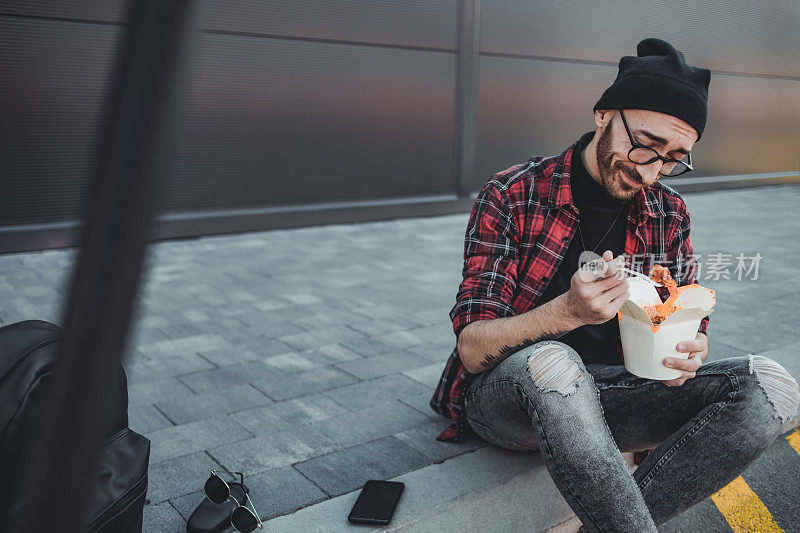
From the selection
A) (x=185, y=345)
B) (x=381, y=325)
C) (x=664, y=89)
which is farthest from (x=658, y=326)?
(x=185, y=345)

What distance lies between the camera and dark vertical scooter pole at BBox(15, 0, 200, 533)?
40 centimetres

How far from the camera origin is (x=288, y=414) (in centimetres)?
283

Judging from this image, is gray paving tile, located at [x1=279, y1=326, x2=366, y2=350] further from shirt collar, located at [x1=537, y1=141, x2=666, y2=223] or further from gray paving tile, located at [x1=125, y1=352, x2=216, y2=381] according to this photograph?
shirt collar, located at [x1=537, y1=141, x2=666, y2=223]

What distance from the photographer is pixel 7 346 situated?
153 centimetres

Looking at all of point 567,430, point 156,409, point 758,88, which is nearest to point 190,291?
point 156,409

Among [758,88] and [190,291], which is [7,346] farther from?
[758,88]

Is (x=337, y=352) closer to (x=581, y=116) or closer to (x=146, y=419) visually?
(x=146, y=419)

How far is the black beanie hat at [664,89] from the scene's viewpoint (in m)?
1.94

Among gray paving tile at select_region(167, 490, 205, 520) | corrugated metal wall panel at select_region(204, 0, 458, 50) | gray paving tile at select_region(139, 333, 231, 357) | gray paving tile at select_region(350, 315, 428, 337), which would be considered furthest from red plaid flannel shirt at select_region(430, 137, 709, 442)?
corrugated metal wall panel at select_region(204, 0, 458, 50)

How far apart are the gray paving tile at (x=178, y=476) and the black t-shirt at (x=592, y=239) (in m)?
1.24

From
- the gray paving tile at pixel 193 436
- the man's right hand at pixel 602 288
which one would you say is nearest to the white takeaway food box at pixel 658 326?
the man's right hand at pixel 602 288

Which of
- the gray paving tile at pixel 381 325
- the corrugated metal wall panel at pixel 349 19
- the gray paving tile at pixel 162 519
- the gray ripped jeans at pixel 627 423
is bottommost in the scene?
the gray paving tile at pixel 381 325

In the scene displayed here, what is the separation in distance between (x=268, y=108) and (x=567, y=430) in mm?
6183

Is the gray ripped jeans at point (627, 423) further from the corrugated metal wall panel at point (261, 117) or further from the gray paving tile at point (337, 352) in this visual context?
the corrugated metal wall panel at point (261, 117)
